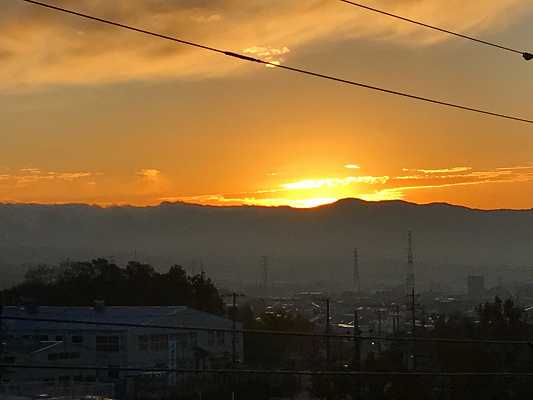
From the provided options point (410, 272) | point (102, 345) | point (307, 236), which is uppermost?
point (307, 236)

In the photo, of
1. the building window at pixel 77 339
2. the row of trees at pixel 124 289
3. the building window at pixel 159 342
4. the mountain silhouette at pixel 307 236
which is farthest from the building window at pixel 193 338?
the mountain silhouette at pixel 307 236

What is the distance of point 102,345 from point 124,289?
1815cm

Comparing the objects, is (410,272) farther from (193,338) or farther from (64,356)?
(64,356)

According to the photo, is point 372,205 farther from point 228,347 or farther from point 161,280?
point 228,347

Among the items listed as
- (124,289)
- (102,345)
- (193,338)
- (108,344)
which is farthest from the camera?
(124,289)

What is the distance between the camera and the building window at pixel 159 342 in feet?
135

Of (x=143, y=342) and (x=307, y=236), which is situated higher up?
(x=307, y=236)

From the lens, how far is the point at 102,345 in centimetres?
4047

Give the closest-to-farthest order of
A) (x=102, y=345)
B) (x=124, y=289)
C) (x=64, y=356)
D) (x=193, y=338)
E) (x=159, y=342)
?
1. (x=64, y=356)
2. (x=102, y=345)
3. (x=159, y=342)
4. (x=193, y=338)
5. (x=124, y=289)

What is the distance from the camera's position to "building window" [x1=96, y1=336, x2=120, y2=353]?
40.1 metres

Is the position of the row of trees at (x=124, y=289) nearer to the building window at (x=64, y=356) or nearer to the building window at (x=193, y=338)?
the building window at (x=193, y=338)

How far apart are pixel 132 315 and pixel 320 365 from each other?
1025 cm

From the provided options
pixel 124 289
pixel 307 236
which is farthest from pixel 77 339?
pixel 307 236

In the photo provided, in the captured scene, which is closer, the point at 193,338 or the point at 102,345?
the point at 102,345
